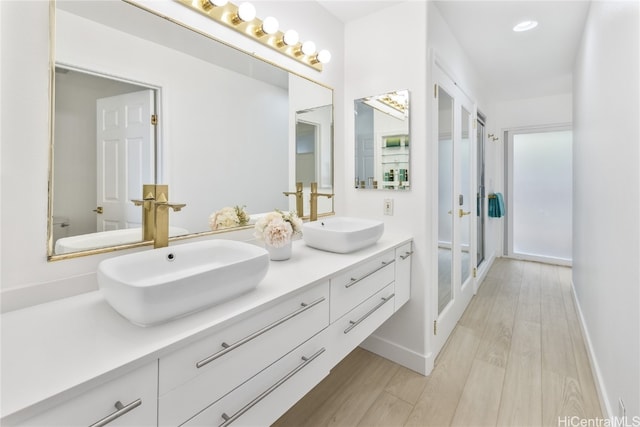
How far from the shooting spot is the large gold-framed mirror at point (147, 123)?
1034 millimetres

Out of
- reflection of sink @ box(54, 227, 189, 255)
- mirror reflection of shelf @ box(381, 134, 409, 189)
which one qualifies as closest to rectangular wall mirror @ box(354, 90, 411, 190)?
mirror reflection of shelf @ box(381, 134, 409, 189)

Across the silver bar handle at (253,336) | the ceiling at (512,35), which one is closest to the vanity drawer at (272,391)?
the silver bar handle at (253,336)

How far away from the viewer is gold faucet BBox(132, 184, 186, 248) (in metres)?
1.21

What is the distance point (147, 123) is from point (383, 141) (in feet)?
4.77

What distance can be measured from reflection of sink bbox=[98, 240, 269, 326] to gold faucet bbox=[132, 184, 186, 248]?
0.11m

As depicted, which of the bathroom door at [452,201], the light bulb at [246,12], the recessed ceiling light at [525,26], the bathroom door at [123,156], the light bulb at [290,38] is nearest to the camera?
the bathroom door at [123,156]

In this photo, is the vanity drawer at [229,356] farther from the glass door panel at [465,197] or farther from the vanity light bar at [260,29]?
the glass door panel at [465,197]

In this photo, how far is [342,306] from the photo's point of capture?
4.47ft

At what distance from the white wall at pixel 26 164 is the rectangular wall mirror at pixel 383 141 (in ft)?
5.57

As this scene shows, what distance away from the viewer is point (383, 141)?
214cm

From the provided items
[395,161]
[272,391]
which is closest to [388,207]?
[395,161]

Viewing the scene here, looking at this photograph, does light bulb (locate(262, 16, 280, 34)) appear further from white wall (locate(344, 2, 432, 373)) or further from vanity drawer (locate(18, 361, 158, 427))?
vanity drawer (locate(18, 361, 158, 427))

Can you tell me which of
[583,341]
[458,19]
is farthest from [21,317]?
[583,341]

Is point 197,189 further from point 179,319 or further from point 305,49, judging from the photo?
point 305,49
